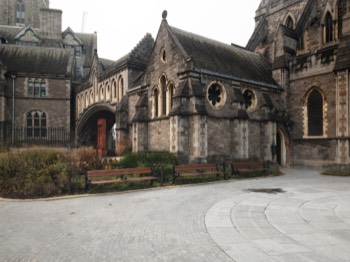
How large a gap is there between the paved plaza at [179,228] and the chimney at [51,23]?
41273 mm

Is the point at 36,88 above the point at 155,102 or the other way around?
above

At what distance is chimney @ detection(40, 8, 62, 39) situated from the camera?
140 ft

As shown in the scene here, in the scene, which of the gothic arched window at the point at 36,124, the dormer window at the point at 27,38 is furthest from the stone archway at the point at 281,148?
the dormer window at the point at 27,38

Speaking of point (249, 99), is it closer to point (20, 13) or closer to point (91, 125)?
point (91, 125)

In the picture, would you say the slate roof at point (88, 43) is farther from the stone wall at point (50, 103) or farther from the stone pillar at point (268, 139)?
the stone pillar at point (268, 139)

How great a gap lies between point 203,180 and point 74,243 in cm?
885

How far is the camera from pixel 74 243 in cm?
509

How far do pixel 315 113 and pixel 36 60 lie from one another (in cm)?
3279

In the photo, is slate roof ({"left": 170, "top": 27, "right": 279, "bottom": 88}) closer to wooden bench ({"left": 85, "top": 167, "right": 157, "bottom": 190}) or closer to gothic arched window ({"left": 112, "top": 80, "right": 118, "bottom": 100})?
wooden bench ({"left": 85, "top": 167, "right": 157, "bottom": 190})

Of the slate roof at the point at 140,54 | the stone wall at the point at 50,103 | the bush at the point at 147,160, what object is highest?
the slate roof at the point at 140,54

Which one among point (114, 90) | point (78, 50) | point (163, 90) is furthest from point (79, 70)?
point (163, 90)

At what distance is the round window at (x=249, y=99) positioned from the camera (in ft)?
66.0

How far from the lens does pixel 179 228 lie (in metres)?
6.01

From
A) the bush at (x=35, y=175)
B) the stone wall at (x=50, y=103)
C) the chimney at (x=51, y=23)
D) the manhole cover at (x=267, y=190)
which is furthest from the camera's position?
the chimney at (x=51, y=23)
